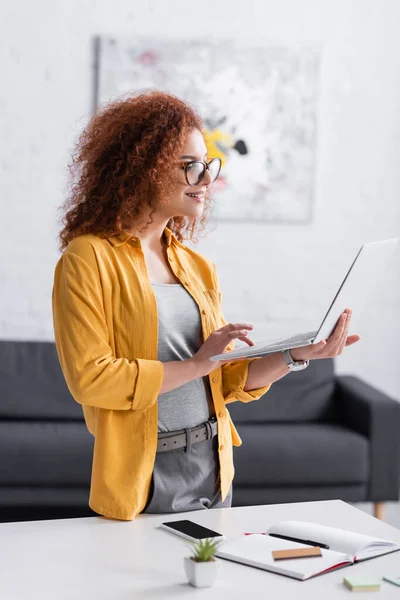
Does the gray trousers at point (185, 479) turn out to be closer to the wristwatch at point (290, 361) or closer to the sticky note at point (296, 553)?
the wristwatch at point (290, 361)

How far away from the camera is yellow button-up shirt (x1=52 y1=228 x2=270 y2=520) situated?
5.59 feet

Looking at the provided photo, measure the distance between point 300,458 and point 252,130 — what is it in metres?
1.76

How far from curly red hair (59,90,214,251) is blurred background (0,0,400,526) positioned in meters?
2.42

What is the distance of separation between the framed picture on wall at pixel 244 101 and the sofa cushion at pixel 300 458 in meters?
1.27

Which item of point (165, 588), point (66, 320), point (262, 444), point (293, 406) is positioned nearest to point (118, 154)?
point (66, 320)

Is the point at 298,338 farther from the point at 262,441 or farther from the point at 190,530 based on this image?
the point at 262,441

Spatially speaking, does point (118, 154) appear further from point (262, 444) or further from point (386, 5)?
point (386, 5)

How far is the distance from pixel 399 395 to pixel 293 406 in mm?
811

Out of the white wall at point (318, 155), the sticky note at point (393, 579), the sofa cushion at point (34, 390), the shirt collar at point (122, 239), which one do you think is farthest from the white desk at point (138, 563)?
the white wall at point (318, 155)

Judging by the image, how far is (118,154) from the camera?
A: 189 centimetres

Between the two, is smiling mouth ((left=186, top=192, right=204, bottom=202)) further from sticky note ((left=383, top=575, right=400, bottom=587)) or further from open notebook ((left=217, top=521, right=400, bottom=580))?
sticky note ((left=383, top=575, right=400, bottom=587))

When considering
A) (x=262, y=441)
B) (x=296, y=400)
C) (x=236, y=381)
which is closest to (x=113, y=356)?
(x=236, y=381)

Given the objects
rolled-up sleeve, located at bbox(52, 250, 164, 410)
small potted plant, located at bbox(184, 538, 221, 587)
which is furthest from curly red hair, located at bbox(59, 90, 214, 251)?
→ small potted plant, located at bbox(184, 538, 221, 587)

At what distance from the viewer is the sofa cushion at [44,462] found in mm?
3551
